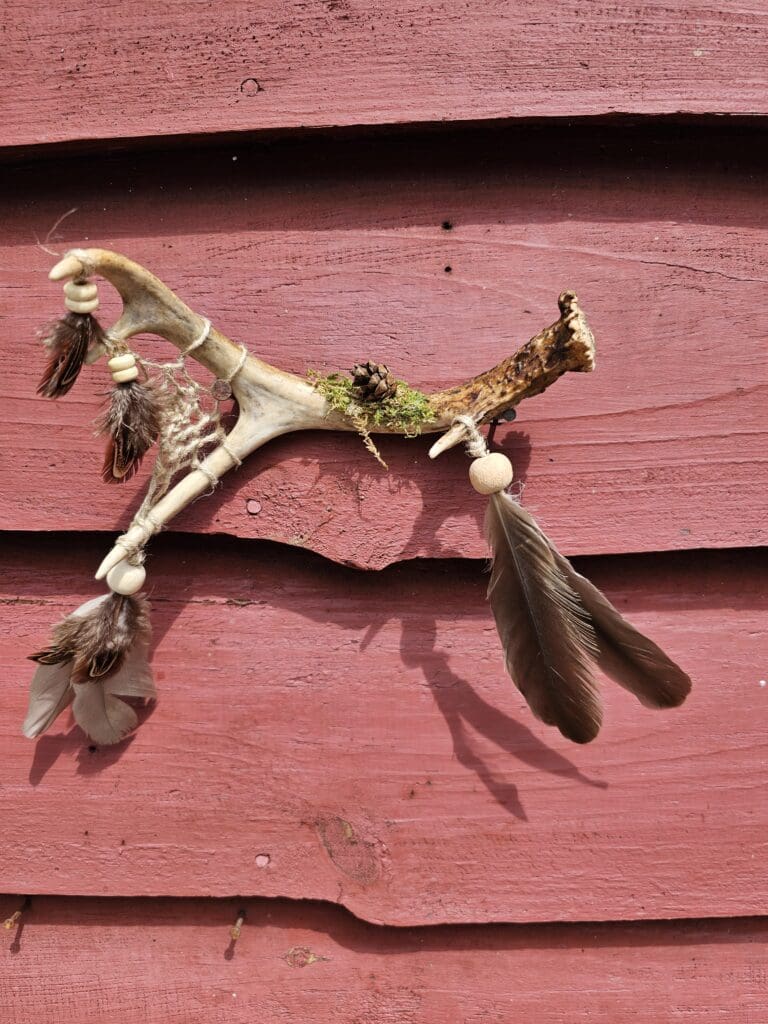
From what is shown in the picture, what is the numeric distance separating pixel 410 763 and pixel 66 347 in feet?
1.83

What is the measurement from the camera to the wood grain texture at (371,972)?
2.66ft

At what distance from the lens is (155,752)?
80cm

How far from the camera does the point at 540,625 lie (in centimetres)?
69

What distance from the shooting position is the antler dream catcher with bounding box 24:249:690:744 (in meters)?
0.65

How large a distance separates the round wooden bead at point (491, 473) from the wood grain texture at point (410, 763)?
161 millimetres

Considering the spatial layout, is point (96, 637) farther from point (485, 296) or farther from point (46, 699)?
point (485, 296)

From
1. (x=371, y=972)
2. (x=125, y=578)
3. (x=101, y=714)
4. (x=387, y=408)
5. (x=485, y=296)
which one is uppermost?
(x=485, y=296)

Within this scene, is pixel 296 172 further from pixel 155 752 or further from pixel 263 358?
pixel 155 752

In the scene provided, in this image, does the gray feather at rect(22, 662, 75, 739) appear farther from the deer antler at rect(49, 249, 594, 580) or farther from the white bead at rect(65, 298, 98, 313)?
the white bead at rect(65, 298, 98, 313)

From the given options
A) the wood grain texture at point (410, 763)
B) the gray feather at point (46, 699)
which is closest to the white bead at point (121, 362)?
the wood grain texture at point (410, 763)

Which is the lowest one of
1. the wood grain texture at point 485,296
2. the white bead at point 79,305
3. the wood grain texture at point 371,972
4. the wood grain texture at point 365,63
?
the wood grain texture at point 371,972

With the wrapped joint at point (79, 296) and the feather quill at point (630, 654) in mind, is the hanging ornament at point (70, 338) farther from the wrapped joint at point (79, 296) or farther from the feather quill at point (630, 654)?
the feather quill at point (630, 654)

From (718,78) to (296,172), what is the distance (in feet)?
1.41

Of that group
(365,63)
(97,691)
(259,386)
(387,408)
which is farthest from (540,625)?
(365,63)
